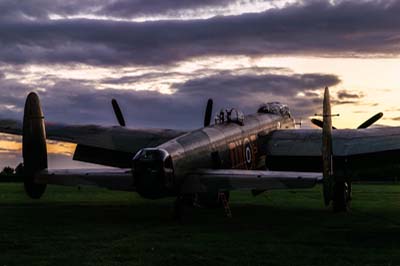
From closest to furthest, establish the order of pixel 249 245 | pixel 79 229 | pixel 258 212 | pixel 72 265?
pixel 72 265, pixel 249 245, pixel 79 229, pixel 258 212

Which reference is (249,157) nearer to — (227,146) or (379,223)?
(227,146)

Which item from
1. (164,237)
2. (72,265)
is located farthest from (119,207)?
(72,265)

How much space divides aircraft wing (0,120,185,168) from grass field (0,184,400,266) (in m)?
2.97

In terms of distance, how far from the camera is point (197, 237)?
40.9 feet

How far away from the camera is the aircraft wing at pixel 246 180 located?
45.3 ft

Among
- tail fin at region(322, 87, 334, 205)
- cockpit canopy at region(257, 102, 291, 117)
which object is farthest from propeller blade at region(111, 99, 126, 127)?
tail fin at region(322, 87, 334, 205)

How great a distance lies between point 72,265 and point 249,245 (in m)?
3.48

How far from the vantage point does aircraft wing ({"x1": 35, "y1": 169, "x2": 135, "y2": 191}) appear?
14.9m

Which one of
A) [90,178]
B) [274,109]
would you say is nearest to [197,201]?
[90,178]

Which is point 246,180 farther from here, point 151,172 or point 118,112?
point 118,112

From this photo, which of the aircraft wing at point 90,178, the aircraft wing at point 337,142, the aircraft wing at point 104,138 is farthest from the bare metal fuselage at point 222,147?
the aircraft wing at point 104,138

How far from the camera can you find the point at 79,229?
13.8 meters

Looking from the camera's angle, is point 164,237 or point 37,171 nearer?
point 164,237

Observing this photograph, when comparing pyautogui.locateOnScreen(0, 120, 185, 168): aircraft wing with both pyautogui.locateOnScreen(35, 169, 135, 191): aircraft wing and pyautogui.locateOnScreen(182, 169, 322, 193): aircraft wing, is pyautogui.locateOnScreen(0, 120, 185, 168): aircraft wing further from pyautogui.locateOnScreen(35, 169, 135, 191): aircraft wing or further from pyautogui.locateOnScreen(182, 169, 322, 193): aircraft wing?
pyautogui.locateOnScreen(182, 169, 322, 193): aircraft wing
